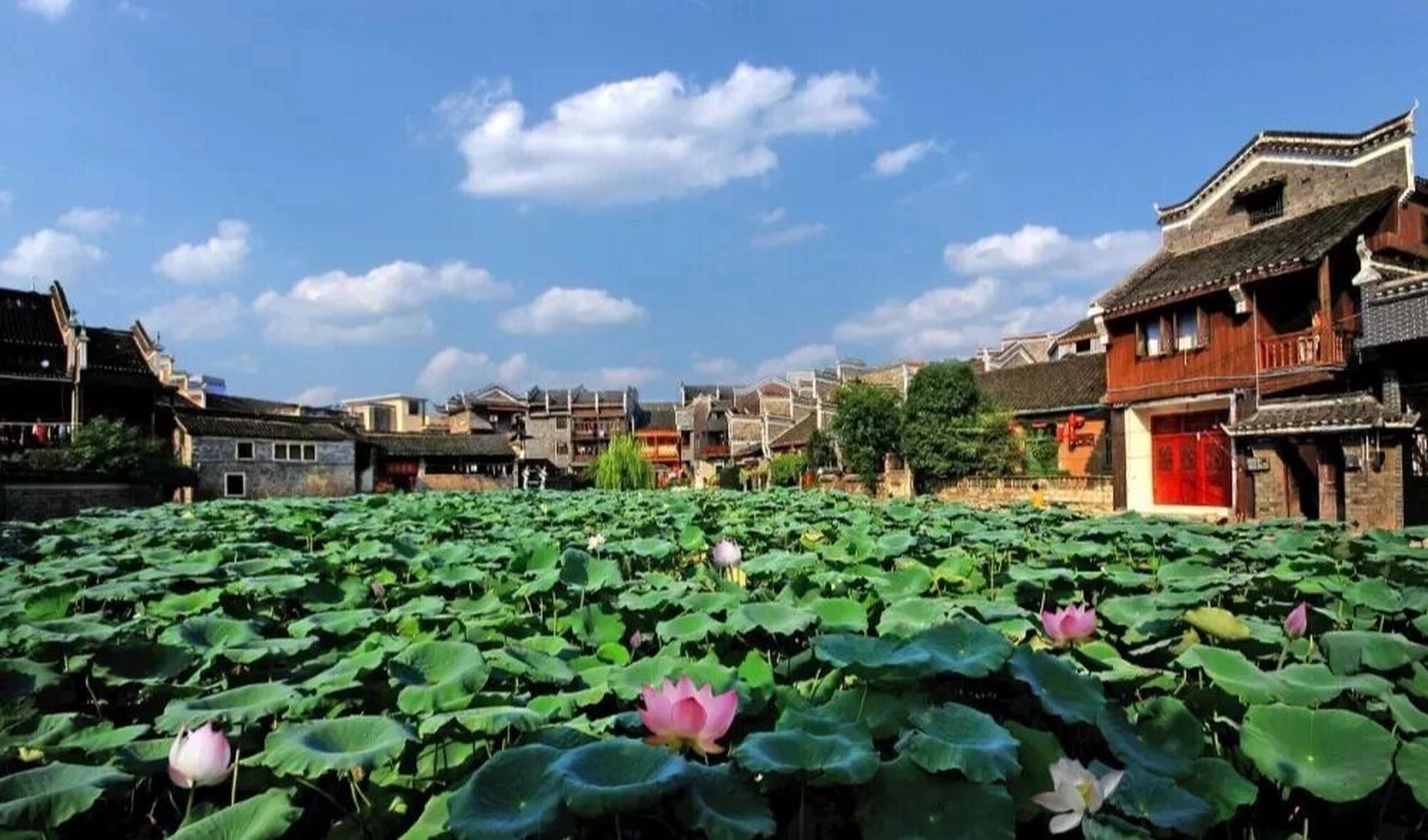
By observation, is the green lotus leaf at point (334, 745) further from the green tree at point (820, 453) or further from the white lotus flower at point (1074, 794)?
the green tree at point (820, 453)

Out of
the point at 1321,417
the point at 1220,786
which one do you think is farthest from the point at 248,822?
the point at 1321,417

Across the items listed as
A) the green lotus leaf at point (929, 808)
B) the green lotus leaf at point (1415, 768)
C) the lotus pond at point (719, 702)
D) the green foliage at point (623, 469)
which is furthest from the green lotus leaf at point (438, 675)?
the green foliage at point (623, 469)

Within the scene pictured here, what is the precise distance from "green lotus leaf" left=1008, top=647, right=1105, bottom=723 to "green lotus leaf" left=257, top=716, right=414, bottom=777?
120 cm

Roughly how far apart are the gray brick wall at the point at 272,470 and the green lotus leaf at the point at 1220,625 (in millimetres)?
26333

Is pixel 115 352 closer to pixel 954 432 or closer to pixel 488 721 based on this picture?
pixel 954 432

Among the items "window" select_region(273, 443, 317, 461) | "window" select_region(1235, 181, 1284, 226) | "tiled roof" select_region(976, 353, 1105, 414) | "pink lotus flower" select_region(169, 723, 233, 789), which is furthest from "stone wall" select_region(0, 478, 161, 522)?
"window" select_region(1235, 181, 1284, 226)

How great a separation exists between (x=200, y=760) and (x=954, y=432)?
63.7 feet

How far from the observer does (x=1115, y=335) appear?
16.8m

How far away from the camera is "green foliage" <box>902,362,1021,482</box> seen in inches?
770

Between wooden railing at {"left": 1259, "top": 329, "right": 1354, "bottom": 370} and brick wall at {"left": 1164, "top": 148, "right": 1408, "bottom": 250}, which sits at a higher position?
brick wall at {"left": 1164, "top": 148, "right": 1408, "bottom": 250}

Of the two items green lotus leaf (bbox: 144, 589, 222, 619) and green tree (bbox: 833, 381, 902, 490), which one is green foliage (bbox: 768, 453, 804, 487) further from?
green lotus leaf (bbox: 144, 589, 222, 619)

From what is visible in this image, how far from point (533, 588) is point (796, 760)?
1.97 meters

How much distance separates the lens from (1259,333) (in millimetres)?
13758

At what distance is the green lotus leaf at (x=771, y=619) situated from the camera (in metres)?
2.28
